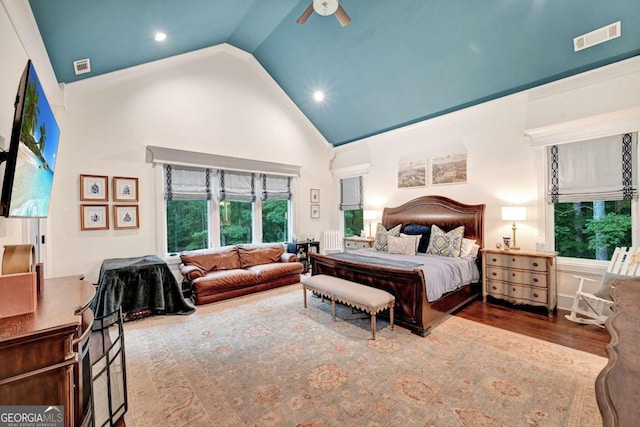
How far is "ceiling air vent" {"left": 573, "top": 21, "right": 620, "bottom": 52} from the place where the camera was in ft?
9.53

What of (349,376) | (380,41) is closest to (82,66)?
(380,41)

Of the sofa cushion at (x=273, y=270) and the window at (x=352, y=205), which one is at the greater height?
the window at (x=352, y=205)

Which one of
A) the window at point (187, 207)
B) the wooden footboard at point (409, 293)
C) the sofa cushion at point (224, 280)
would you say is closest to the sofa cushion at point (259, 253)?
the sofa cushion at point (224, 280)

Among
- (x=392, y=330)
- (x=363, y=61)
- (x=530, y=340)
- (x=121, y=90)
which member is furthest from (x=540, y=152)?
(x=121, y=90)

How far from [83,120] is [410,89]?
502 cm

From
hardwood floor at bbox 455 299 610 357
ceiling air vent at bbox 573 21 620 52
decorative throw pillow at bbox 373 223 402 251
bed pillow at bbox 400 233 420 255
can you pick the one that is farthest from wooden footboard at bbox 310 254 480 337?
ceiling air vent at bbox 573 21 620 52

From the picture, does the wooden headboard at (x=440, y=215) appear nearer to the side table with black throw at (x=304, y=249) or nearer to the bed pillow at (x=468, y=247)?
the bed pillow at (x=468, y=247)

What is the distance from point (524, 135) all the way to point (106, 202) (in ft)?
20.5

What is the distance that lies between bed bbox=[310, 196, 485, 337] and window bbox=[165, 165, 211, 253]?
90.3 inches

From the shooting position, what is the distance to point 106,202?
4027 millimetres

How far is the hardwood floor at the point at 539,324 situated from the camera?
108 inches

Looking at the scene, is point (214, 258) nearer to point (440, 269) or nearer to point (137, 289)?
point (137, 289)

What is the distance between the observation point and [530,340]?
2.82 m

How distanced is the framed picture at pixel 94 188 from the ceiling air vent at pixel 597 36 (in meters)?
6.38
